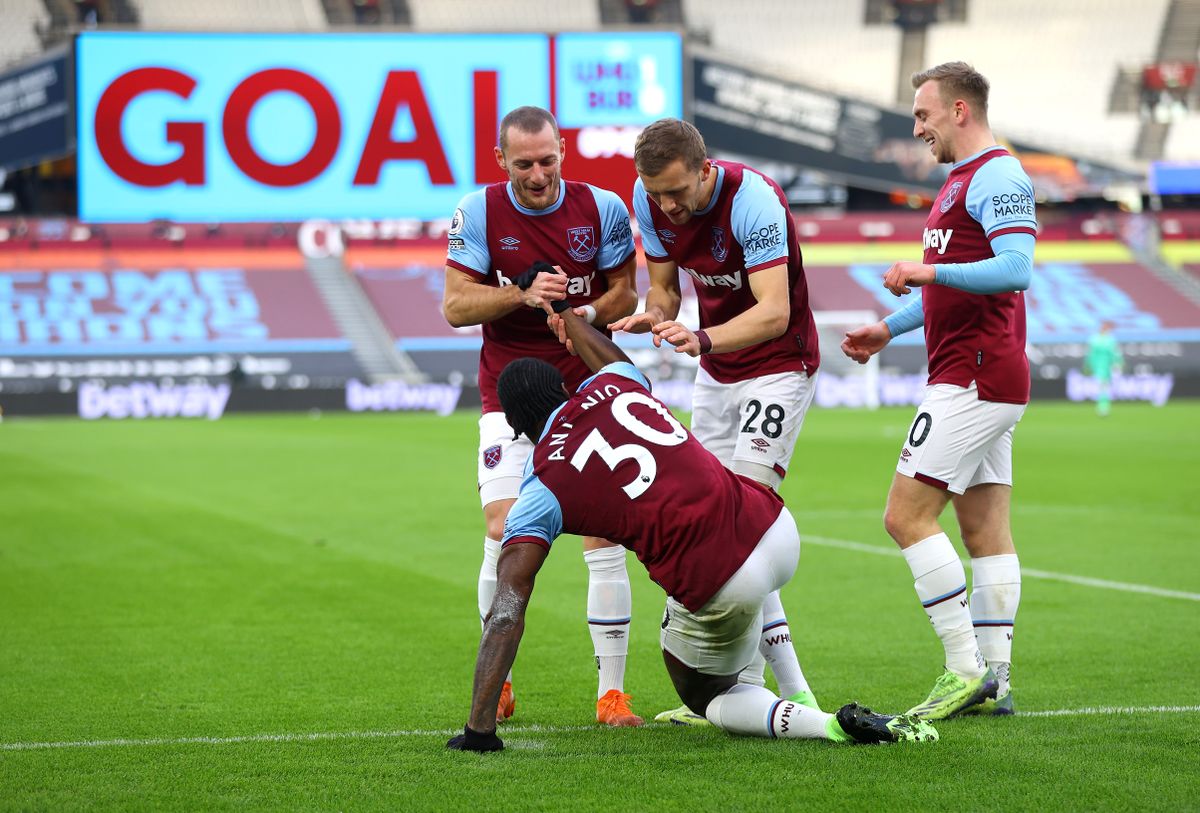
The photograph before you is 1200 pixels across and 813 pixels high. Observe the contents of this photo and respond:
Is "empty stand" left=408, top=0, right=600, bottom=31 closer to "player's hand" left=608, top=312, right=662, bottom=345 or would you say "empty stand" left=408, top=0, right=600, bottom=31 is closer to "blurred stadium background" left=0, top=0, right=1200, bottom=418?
"blurred stadium background" left=0, top=0, right=1200, bottom=418

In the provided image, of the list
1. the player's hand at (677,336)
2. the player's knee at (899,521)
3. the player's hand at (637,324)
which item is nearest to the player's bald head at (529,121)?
the player's hand at (637,324)

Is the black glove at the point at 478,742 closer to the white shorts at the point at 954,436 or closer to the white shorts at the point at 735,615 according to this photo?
the white shorts at the point at 735,615

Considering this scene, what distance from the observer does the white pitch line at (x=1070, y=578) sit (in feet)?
26.5

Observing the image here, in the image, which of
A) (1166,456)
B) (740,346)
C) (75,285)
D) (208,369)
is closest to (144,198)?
(208,369)

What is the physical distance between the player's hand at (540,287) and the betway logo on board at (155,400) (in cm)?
2646

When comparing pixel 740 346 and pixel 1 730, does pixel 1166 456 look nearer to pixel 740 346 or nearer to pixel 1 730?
pixel 740 346

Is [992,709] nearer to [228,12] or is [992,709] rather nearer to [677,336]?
[677,336]

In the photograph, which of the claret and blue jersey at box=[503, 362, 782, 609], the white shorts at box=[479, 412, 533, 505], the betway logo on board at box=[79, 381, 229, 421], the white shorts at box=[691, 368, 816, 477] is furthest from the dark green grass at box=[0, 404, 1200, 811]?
the betway logo on board at box=[79, 381, 229, 421]

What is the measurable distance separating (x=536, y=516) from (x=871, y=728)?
1283 mm

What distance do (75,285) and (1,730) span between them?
3655cm

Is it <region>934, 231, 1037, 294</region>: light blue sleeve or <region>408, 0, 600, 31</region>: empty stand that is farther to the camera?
<region>408, 0, 600, 31</region>: empty stand

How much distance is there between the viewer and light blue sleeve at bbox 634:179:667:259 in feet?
18.2

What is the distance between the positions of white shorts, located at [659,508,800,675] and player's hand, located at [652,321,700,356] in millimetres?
646

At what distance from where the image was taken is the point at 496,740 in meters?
4.58
